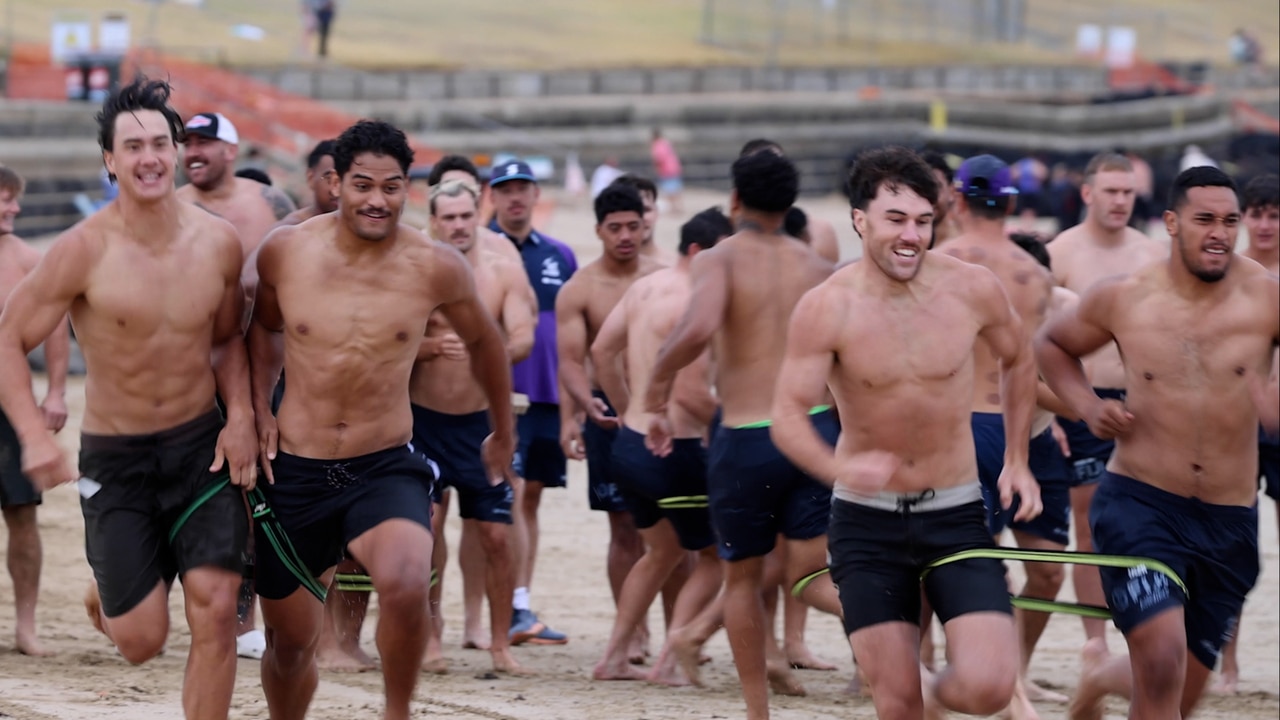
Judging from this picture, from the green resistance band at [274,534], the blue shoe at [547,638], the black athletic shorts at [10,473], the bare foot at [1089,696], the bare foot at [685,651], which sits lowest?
the blue shoe at [547,638]

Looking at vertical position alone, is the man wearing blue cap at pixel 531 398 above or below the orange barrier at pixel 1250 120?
below

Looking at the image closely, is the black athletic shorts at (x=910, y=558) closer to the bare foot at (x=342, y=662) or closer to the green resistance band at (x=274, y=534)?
the green resistance band at (x=274, y=534)

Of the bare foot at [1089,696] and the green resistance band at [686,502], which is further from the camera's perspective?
the green resistance band at [686,502]

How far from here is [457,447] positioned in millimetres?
8359

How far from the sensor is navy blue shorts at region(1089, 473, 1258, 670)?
6.12 m

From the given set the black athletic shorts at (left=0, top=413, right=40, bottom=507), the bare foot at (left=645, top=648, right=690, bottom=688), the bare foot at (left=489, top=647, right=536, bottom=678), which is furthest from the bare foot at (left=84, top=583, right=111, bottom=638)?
the bare foot at (left=645, top=648, right=690, bottom=688)

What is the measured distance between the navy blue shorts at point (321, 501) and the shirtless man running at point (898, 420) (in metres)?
1.36

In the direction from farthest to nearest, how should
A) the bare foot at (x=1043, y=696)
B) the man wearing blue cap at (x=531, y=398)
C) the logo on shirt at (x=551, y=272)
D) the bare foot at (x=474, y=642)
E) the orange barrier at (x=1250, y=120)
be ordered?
1. the orange barrier at (x=1250, y=120)
2. the logo on shirt at (x=551, y=272)
3. the man wearing blue cap at (x=531, y=398)
4. the bare foot at (x=474, y=642)
5. the bare foot at (x=1043, y=696)

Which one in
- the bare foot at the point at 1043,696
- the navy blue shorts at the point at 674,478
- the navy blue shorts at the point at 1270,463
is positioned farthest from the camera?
the navy blue shorts at the point at 1270,463

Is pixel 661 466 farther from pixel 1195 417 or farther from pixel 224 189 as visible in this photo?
pixel 1195 417

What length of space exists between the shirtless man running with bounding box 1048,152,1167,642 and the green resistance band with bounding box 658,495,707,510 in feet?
6.33

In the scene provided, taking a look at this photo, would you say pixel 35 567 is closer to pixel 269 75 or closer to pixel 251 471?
pixel 251 471

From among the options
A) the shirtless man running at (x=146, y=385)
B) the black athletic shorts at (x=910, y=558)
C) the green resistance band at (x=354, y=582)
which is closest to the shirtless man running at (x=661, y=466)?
the green resistance band at (x=354, y=582)

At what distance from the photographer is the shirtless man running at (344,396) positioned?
6086mm
